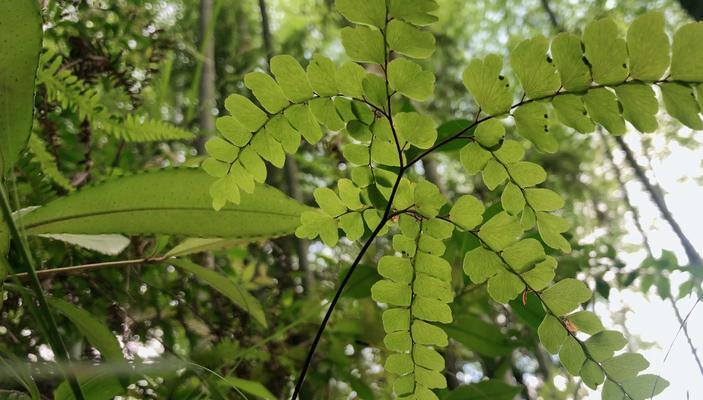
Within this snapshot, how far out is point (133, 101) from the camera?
0.88 metres

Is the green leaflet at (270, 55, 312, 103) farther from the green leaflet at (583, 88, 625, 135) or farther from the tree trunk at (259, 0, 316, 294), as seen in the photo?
the tree trunk at (259, 0, 316, 294)

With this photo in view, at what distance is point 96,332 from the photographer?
0.54 metres

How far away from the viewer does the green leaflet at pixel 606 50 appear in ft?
1.16

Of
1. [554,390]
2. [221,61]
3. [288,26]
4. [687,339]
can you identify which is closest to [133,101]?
[687,339]

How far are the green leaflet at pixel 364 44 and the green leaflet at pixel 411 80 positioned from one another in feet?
0.04

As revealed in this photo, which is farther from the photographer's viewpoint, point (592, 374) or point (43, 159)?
point (43, 159)

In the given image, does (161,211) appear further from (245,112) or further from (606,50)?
(606,50)

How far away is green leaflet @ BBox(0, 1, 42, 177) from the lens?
0.43 metres

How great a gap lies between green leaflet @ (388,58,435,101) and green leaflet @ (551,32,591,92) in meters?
0.09

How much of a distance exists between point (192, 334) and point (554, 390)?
99 cm

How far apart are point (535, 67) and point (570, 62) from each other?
2 cm

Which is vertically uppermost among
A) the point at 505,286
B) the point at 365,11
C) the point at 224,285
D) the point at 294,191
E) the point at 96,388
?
the point at 294,191

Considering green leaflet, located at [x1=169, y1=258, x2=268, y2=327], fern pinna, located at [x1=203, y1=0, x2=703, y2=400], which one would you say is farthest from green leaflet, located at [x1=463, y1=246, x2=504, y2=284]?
green leaflet, located at [x1=169, y1=258, x2=268, y2=327]

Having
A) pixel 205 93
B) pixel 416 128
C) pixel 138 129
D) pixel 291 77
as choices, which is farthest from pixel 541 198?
pixel 205 93
